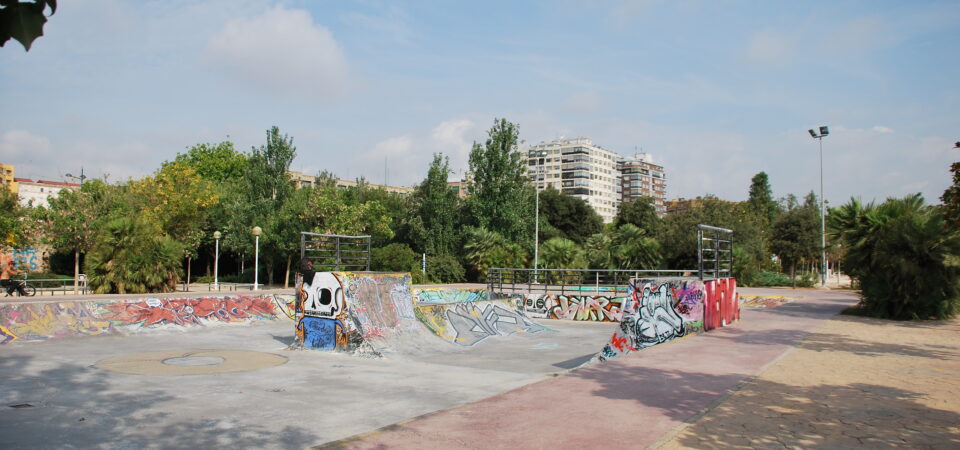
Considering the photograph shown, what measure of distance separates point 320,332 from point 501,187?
31679mm

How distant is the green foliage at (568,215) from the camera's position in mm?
64125

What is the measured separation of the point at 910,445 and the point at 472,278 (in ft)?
123

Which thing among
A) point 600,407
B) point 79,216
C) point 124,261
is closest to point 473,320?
point 600,407

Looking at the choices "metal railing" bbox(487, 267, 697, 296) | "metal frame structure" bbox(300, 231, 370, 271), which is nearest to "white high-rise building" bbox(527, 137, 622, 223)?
"metal railing" bbox(487, 267, 697, 296)

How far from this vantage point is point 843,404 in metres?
7.44

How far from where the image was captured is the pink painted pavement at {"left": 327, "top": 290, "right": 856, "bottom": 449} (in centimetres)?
605

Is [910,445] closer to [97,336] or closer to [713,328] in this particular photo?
[713,328]

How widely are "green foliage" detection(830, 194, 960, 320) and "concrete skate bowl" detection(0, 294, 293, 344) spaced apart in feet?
64.6

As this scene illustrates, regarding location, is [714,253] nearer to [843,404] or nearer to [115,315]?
[843,404]

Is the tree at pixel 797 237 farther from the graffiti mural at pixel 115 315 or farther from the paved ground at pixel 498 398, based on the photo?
the graffiti mural at pixel 115 315

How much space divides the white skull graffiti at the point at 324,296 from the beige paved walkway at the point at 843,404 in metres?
8.18

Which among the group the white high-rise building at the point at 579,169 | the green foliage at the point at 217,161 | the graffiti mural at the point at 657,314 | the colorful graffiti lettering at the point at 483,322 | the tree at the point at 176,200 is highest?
the white high-rise building at the point at 579,169

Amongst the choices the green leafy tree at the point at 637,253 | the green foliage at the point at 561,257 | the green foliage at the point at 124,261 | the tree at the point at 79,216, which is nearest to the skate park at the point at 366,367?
the green foliage at the point at 124,261

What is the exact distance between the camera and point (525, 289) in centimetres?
2636
